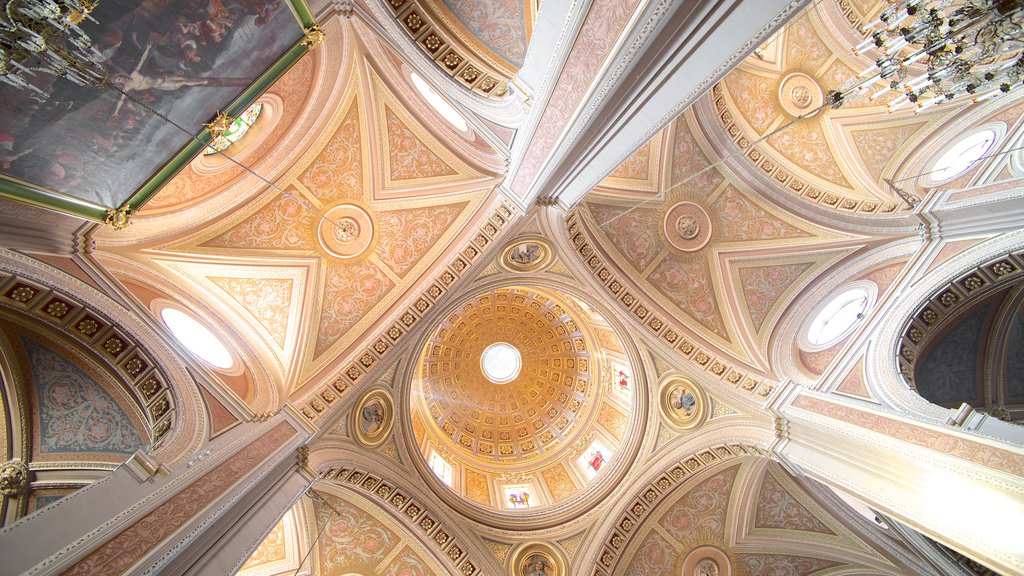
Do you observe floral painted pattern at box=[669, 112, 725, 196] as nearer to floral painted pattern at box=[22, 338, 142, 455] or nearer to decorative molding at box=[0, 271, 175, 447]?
decorative molding at box=[0, 271, 175, 447]

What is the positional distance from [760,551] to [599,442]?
452cm

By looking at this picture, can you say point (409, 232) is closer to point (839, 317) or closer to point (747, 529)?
point (839, 317)

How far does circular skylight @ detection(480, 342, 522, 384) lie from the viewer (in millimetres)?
15758

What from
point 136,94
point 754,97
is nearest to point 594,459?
point 754,97

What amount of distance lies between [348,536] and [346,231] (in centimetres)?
697

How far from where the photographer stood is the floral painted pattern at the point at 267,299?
9336 millimetres

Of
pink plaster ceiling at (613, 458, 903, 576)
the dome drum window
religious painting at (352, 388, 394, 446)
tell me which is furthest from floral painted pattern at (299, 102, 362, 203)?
pink plaster ceiling at (613, 458, 903, 576)

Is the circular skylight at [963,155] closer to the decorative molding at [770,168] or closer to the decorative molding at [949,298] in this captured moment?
the decorative molding at [770,168]

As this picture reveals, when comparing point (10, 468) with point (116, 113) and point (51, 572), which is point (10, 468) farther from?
point (116, 113)

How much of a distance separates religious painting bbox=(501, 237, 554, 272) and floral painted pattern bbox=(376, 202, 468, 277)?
144cm

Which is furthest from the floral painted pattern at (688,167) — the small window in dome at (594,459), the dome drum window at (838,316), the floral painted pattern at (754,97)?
the small window in dome at (594,459)

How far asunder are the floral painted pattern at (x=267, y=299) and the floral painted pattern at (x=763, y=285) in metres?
10.0

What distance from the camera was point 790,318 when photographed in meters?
10.4

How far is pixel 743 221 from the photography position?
35.0 ft
